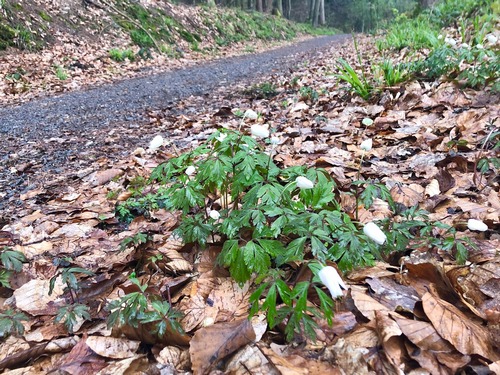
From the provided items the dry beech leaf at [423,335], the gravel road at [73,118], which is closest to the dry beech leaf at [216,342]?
the dry beech leaf at [423,335]

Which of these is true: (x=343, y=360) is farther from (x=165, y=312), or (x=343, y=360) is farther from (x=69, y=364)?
(x=69, y=364)

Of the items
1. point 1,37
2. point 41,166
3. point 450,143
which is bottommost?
point 41,166

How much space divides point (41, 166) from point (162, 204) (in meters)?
1.90

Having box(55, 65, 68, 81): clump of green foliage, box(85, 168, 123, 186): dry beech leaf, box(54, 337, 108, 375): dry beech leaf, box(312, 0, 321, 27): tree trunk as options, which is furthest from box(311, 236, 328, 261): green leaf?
box(312, 0, 321, 27): tree trunk

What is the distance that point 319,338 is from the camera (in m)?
1.24

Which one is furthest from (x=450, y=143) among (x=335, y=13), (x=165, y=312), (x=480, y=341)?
(x=335, y=13)

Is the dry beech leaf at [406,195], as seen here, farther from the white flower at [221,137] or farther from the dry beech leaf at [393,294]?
the white flower at [221,137]

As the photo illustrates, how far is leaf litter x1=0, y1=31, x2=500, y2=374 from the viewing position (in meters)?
1.16

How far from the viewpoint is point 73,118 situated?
17.4ft

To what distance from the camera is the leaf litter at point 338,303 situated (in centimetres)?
116

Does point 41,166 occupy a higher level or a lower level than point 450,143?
lower

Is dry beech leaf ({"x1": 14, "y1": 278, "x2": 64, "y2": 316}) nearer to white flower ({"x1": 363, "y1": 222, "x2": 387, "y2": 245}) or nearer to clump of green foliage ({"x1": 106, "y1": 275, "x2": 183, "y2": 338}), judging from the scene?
clump of green foliage ({"x1": 106, "y1": 275, "x2": 183, "y2": 338})

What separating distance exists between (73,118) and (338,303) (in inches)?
200

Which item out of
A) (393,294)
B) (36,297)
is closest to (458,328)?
(393,294)
